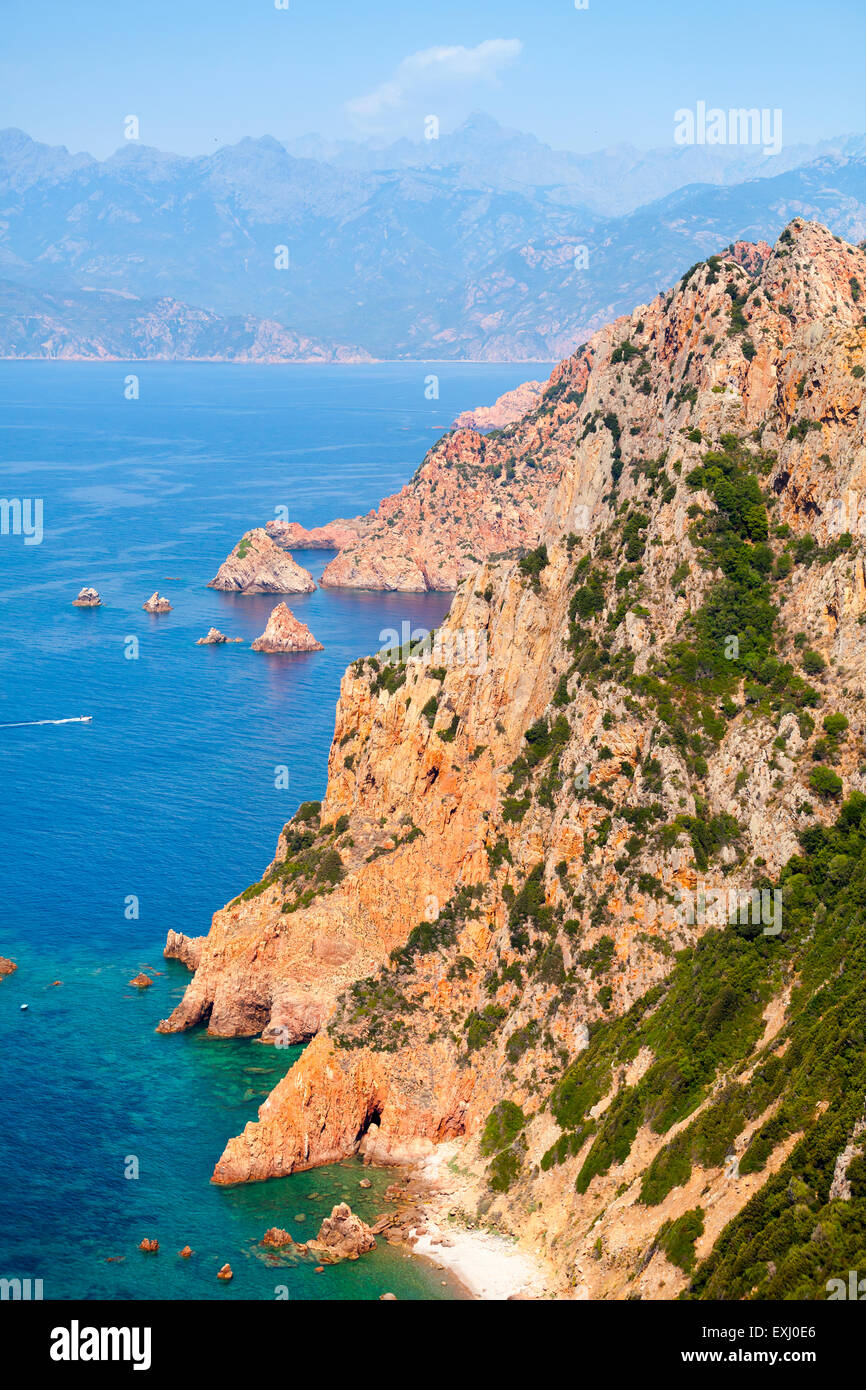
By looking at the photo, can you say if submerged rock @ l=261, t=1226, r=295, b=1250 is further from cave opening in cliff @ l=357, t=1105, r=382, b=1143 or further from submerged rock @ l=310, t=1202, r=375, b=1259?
cave opening in cliff @ l=357, t=1105, r=382, b=1143

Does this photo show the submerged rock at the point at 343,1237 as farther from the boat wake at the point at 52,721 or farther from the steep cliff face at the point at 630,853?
the boat wake at the point at 52,721

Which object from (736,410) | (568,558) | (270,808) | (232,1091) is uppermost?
(736,410)

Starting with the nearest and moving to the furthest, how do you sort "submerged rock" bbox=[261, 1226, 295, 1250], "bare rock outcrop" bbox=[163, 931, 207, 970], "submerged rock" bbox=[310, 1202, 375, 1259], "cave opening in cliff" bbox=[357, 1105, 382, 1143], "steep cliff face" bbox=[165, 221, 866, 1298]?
"steep cliff face" bbox=[165, 221, 866, 1298]
"submerged rock" bbox=[310, 1202, 375, 1259]
"submerged rock" bbox=[261, 1226, 295, 1250]
"cave opening in cliff" bbox=[357, 1105, 382, 1143]
"bare rock outcrop" bbox=[163, 931, 207, 970]

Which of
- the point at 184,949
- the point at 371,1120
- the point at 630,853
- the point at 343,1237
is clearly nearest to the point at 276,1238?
the point at 343,1237

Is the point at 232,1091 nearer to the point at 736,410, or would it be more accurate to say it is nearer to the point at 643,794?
the point at 643,794

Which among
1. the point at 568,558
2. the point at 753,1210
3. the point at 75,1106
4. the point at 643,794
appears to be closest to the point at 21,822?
the point at 75,1106

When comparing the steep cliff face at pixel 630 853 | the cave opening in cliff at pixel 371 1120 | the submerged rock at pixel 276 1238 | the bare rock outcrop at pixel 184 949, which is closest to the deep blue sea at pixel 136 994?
the submerged rock at pixel 276 1238

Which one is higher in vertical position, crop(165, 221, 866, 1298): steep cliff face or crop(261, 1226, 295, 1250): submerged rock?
crop(165, 221, 866, 1298): steep cliff face

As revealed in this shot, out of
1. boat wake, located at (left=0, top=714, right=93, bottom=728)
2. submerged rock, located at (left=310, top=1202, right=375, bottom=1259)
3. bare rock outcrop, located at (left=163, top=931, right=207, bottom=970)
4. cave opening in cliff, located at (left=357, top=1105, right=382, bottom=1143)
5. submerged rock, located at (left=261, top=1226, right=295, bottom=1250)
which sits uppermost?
boat wake, located at (left=0, top=714, right=93, bottom=728)

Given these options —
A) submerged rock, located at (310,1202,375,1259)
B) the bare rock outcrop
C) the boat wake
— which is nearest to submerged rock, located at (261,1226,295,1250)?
submerged rock, located at (310,1202,375,1259)
